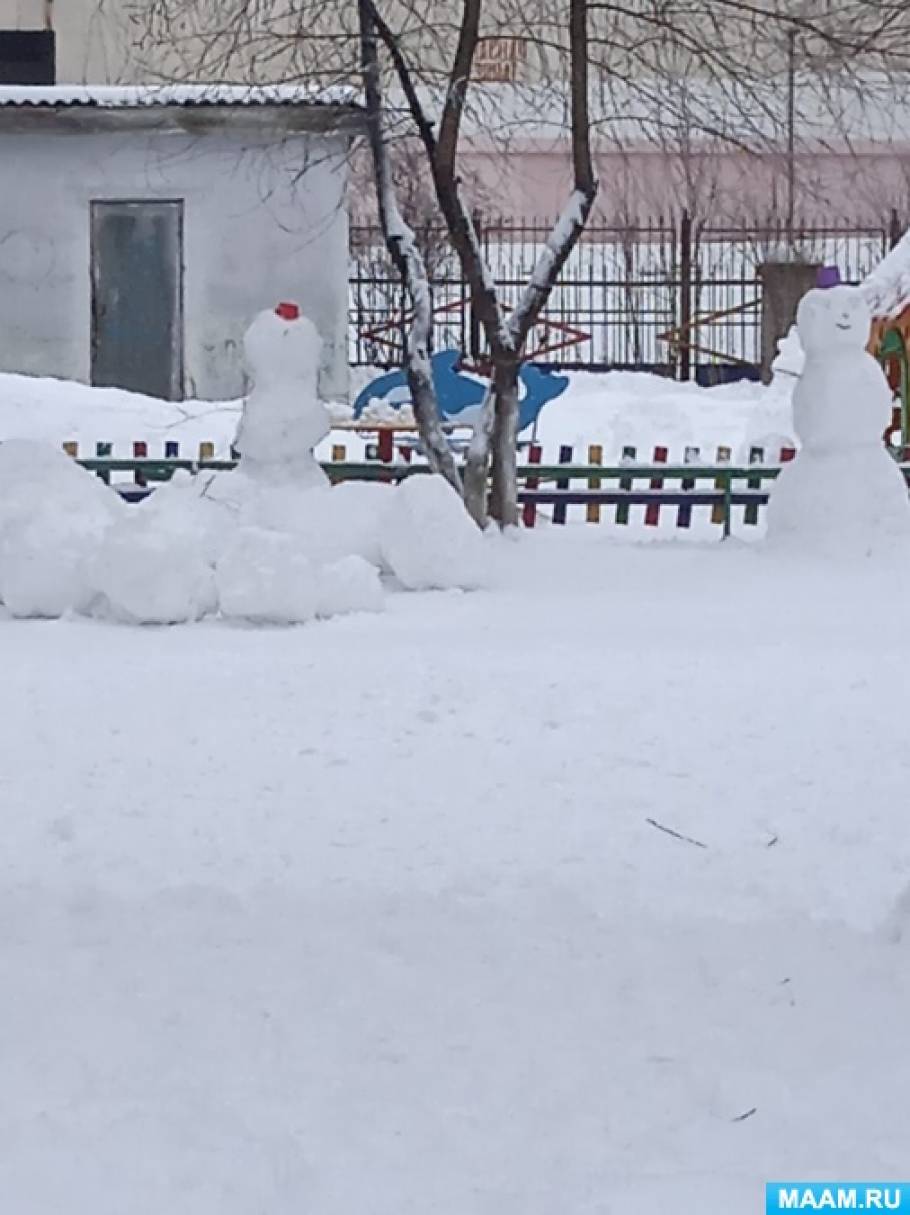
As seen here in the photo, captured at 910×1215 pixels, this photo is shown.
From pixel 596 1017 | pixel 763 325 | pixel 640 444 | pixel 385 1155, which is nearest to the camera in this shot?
pixel 385 1155

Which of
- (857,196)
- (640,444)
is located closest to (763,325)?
(857,196)

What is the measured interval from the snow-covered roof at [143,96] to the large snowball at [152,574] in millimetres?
7683

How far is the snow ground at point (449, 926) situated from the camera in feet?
12.0

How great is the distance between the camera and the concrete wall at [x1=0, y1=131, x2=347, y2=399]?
63.4 ft

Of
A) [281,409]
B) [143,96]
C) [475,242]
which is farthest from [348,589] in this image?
[143,96]

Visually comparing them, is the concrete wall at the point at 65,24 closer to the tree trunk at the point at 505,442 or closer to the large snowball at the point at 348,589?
the tree trunk at the point at 505,442

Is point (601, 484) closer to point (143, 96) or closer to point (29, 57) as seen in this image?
point (143, 96)

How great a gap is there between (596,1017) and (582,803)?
192 centimetres

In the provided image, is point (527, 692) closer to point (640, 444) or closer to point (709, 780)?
point (709, 780)

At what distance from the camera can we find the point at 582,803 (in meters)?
6.25

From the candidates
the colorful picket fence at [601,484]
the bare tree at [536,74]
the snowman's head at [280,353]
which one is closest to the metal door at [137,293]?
the colorful picket fence at [601,484]

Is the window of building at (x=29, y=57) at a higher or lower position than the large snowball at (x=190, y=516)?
higher

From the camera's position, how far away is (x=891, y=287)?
1659cm

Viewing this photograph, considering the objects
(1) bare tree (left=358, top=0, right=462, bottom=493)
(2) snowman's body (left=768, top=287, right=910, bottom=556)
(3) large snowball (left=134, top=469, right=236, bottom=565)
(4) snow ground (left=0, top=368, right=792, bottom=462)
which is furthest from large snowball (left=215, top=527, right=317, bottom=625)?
(4) snow ground (left=0, top=368, right=792, bottom=462)
